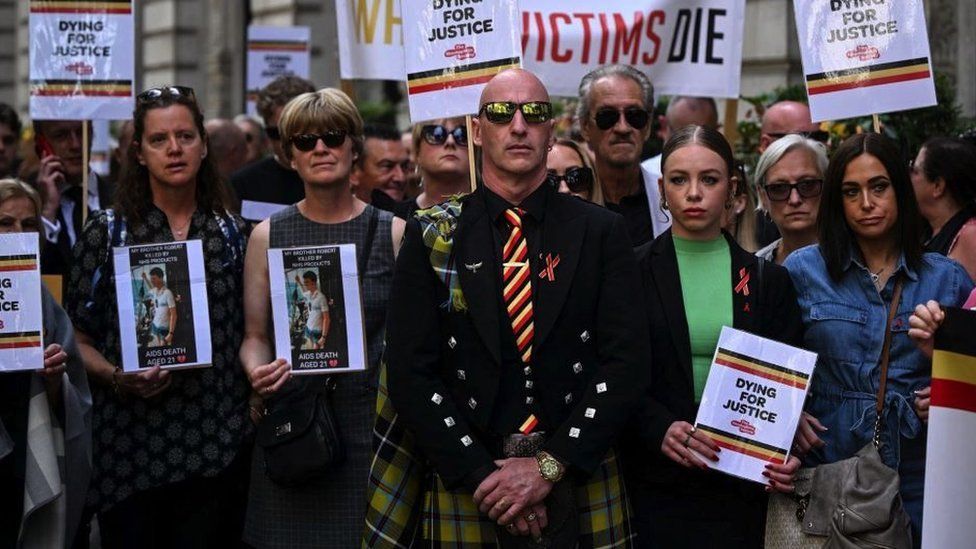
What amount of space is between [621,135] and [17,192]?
2.49 m

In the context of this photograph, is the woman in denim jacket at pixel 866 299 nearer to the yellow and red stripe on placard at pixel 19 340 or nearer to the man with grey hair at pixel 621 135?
the man with grey hair at pixel 621 135

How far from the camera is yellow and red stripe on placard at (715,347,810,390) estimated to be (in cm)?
458

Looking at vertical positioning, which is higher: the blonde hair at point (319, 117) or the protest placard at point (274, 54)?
the protest placard at point (274, 54)

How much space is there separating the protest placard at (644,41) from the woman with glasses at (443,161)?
1.32m

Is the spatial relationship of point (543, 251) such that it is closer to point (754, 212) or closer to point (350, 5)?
point (754, 212)

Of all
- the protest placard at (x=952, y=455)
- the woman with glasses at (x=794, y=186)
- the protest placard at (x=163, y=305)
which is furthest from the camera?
the woman with glasses at (x=794, y=186)

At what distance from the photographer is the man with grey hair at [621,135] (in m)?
6.30

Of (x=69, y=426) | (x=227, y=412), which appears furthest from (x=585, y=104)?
(x=69, y=426)

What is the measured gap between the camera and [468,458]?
4168 millimetres

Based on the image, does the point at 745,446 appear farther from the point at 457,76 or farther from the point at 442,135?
the point at 442,135

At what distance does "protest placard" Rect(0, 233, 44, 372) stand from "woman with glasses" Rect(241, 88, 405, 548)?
73 centimetres

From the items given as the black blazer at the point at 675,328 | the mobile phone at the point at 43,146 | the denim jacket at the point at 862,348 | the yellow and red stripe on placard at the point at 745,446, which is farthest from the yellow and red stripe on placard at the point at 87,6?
the yellow and red stripe on placard at the point at 745,446

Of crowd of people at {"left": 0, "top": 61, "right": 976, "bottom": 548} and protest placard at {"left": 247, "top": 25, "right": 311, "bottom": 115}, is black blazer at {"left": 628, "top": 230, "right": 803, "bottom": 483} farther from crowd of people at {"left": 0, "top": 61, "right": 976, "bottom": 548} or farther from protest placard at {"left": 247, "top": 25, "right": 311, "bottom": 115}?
protest placard at {"left": 247, "top": 25, "right": 311, "bottom": 115}

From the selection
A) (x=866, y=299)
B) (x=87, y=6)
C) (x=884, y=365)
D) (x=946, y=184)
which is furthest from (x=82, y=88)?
(x=884, y=365)
